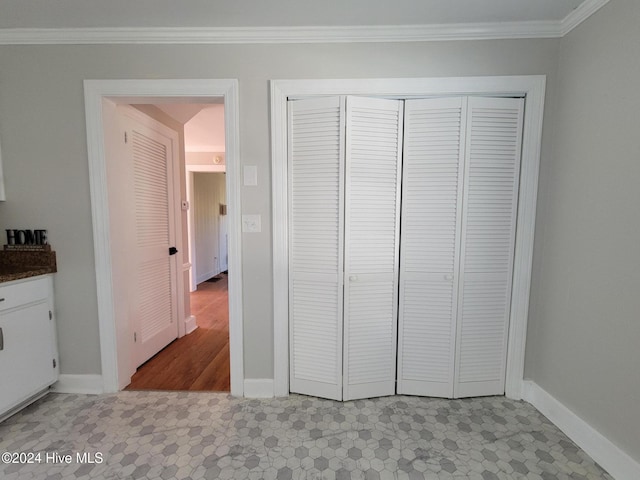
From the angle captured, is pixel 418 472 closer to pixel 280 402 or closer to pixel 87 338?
pixel 280 402

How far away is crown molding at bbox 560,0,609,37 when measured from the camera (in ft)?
4.72

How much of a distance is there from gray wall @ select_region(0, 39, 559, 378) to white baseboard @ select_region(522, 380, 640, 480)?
1839 millimetres

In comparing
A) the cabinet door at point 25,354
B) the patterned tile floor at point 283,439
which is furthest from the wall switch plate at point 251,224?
the cabinet door at point 25,354

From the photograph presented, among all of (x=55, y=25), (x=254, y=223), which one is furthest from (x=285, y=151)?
(x=55, y=25)

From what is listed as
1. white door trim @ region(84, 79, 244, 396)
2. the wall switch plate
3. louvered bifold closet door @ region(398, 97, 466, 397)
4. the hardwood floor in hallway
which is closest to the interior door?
the hardwood floor in hallway

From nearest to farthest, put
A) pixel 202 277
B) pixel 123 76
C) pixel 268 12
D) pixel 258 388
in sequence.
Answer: pixel 268 12, pixel 123 76, pixel 258 388, pixel 202 277

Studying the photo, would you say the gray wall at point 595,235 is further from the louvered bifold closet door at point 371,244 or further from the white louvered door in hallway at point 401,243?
the louvered bifold closet door at point 371,244

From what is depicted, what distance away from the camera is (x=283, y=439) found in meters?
1.52

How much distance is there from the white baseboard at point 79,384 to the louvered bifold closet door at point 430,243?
2.16m

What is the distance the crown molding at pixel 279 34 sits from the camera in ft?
5.50

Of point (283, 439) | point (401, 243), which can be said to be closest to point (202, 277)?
point (283, 439)

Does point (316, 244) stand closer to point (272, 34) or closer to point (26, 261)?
point (272, 34)

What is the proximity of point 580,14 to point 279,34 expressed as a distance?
176cm

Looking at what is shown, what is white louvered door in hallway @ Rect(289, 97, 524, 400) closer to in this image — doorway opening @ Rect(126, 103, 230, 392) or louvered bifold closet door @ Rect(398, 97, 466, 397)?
louvered bifold closet door @ Rect(398, 97, 466, 397)
